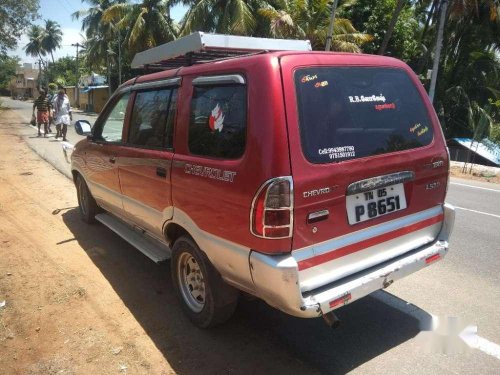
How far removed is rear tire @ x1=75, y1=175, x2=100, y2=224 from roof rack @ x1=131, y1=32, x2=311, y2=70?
97.1 inches

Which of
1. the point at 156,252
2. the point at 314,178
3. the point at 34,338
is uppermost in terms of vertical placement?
the point at 314,178

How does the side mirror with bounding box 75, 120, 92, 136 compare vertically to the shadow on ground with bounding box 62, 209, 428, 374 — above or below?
above

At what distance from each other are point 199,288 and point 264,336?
65 centimetres

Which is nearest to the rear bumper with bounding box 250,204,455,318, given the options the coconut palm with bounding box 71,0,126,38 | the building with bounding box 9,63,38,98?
the coconut palm with bounding box 71,0,126,38

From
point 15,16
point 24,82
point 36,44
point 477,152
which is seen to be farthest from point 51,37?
point 477,152

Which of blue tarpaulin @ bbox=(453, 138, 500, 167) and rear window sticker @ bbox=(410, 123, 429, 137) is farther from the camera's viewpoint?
blue tarpaulin @ bbox=(453, 138, 500, 167)

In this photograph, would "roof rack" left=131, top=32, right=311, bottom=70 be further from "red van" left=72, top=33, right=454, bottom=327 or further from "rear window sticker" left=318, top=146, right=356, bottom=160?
"rear window sticker" left=318, top=146, right=356, bottom=160

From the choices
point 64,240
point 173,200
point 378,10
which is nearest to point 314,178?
point 173,200

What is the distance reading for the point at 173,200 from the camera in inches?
136

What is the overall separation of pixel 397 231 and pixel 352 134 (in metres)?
0.84

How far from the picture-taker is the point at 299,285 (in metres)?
2.62

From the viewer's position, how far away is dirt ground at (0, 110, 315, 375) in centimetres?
307

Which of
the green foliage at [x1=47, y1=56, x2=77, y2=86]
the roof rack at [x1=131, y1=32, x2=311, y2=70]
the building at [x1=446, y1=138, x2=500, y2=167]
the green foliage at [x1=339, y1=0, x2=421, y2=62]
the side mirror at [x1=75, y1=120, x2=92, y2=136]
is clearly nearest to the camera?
the roof rack at [x1=131, y1=32, x2=311, y2=70]

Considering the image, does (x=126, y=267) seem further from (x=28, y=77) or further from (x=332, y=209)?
(x=28, y=77)
